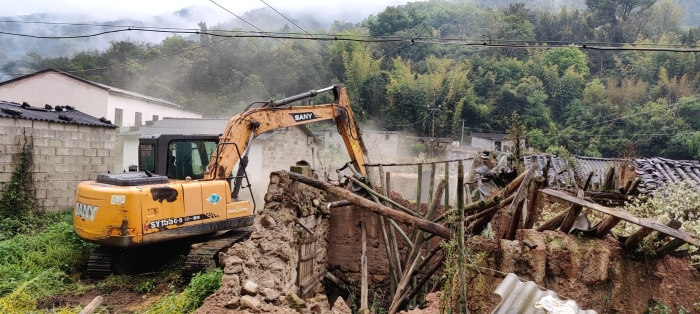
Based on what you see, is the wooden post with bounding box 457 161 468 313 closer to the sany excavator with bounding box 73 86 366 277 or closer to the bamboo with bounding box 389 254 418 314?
the bamboo with bounding box 389 254 418 314

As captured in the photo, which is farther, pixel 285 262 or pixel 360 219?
pixel 360 219

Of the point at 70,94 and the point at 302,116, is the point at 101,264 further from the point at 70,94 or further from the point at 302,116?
the point at 70,94

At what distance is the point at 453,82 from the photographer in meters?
39.6

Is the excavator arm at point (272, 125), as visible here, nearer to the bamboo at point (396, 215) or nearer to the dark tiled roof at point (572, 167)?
the bamboo at point (396, 215)

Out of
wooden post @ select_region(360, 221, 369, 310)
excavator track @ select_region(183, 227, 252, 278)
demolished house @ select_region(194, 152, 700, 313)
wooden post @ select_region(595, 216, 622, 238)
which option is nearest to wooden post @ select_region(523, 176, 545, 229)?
demolished house @ select_region(194, 152, 700, 313)

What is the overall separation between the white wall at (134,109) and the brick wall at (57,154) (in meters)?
13.8

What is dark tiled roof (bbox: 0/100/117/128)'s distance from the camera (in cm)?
985

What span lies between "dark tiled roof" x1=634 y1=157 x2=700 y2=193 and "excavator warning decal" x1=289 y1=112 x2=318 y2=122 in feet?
24.2

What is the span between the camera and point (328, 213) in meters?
8.46

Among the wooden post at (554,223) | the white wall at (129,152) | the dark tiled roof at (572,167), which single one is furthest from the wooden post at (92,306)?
the white wall at (129,152)

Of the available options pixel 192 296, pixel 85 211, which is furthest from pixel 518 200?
pixel 85 211

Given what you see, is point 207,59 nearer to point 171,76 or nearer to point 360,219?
point 171,76

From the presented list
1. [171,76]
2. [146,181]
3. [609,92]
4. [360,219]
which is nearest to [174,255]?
[146,181]

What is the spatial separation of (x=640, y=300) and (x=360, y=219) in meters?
4.96
